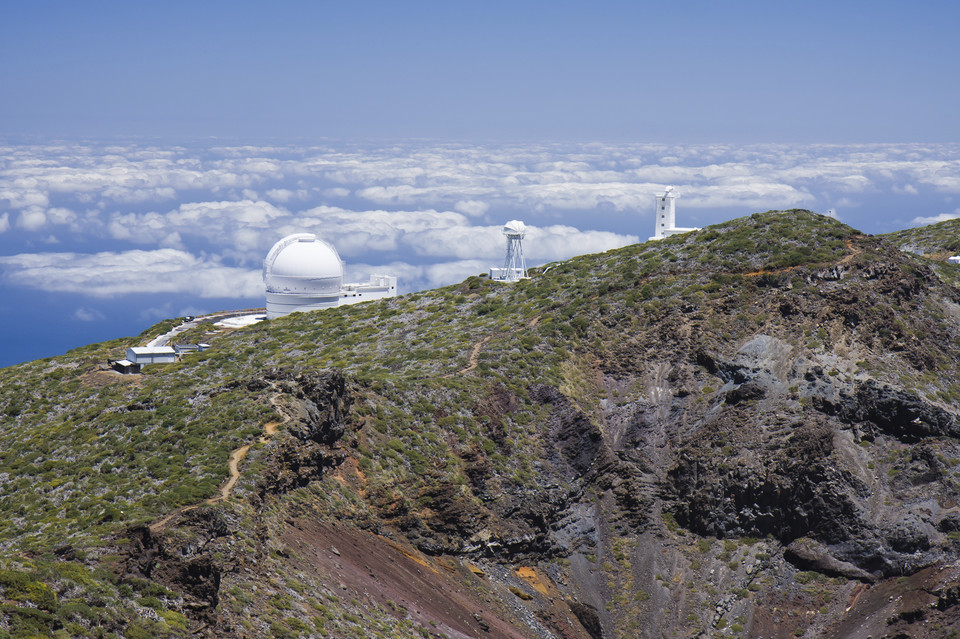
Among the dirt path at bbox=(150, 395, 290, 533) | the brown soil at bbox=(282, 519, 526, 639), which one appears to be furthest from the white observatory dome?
the brown soil at bbox=(282, 519, 526, 639)

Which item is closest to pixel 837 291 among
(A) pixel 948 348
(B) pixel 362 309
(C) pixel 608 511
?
(A) pixel 948 348

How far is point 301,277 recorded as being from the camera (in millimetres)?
71438

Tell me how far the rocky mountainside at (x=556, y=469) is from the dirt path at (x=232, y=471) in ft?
0.45

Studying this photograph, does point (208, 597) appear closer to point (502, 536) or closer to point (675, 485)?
point (502, 536)

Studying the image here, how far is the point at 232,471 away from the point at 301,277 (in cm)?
4047

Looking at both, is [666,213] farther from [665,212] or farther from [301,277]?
[301,277]

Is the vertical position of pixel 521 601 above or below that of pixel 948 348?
below

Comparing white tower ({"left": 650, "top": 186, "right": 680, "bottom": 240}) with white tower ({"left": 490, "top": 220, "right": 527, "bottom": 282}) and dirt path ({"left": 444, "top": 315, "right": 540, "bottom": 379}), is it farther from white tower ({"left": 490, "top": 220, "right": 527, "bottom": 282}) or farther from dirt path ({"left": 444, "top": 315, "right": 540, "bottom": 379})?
dirt path ({"left": 444, "top": 315, "right": 540, "bottom": 379})

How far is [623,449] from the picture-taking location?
44344 mm

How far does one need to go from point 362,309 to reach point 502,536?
29661 mm

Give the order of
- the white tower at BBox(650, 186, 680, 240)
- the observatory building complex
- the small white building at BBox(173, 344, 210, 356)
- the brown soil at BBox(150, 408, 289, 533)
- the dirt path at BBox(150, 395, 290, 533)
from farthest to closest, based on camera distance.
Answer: the white tower at BBox(650, 186, 680, 240), the observatory building complex, the small white building at BBox(173, 344, 210, 356), the dirt path at BBox(150, 395, 290, 533), the brown soil at BBox(150, 408, 289, 533)

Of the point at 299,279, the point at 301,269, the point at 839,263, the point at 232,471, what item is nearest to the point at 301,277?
the point at 299,279

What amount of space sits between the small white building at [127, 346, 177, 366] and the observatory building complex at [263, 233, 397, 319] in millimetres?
15978

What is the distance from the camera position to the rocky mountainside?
28062 millimetres
